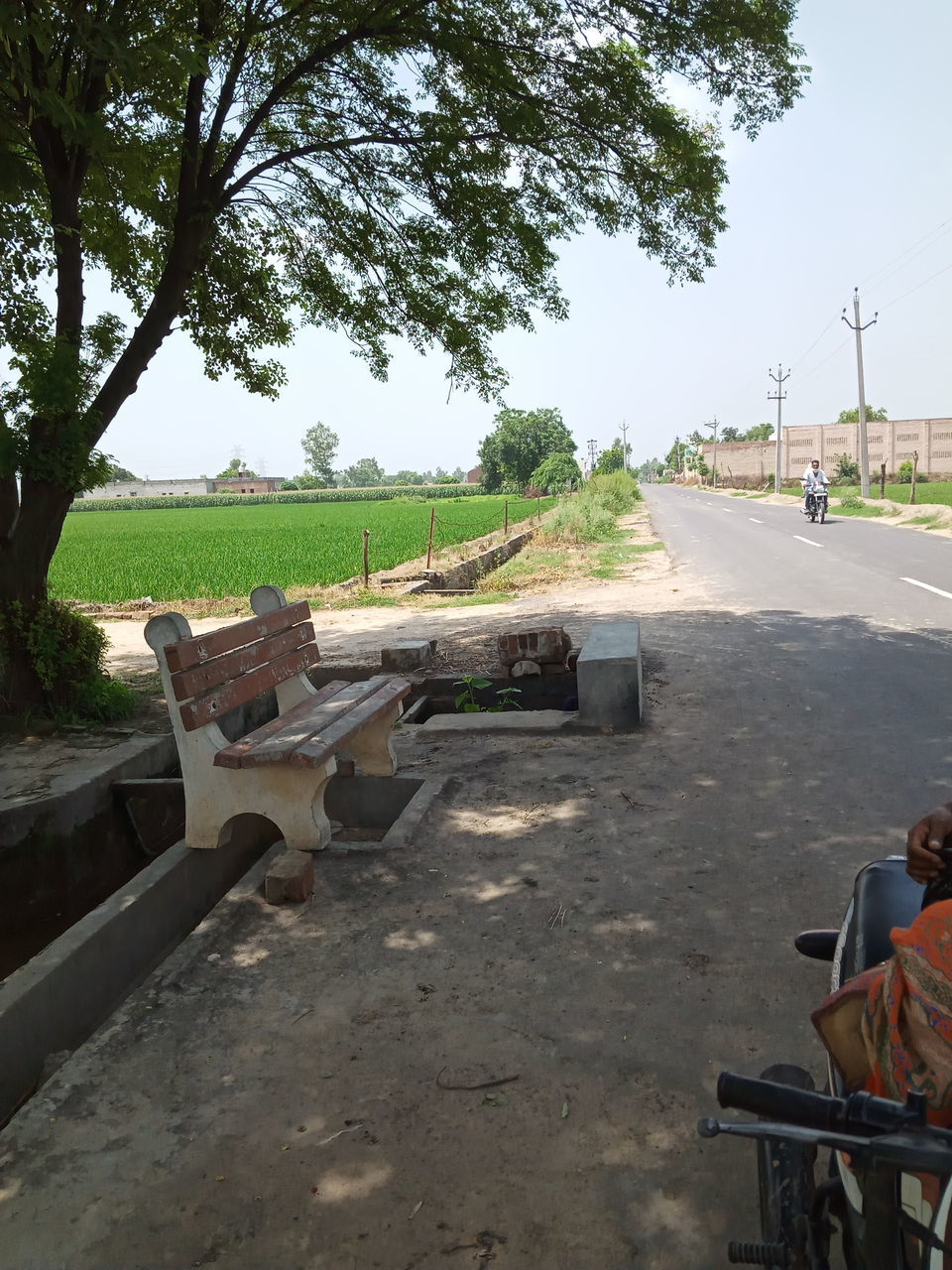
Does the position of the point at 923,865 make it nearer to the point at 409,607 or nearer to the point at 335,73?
the point at 335,73

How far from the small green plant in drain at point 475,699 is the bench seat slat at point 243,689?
1655mm

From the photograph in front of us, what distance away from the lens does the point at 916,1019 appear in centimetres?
135

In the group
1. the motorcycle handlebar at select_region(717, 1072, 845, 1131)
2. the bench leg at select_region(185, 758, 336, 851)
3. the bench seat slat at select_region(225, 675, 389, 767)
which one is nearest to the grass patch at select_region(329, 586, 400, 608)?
the bench seat slat at select_region(225, 675, 389, 767)

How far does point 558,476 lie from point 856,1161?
76.9 metres

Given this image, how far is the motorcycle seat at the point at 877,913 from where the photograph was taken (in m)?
1.83

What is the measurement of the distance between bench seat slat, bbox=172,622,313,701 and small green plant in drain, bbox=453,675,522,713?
171cm

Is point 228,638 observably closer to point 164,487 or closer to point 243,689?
point 243,689

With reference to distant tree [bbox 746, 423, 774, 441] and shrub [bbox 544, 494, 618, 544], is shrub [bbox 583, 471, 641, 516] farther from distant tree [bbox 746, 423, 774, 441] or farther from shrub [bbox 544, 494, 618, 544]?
distant tree [bbox 746, 423, 774, 441]

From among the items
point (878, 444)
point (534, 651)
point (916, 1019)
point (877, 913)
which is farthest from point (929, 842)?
point (878, 444)

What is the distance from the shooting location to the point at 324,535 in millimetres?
31109

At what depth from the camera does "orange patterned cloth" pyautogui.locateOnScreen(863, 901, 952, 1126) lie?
1.30m

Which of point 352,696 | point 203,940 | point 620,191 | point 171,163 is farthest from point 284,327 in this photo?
point 203,940

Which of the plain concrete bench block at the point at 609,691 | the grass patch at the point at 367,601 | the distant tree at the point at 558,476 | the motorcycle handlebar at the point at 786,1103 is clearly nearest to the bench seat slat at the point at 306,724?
the plain concrete bench block at the point at 609,691

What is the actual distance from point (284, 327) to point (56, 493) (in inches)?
157
